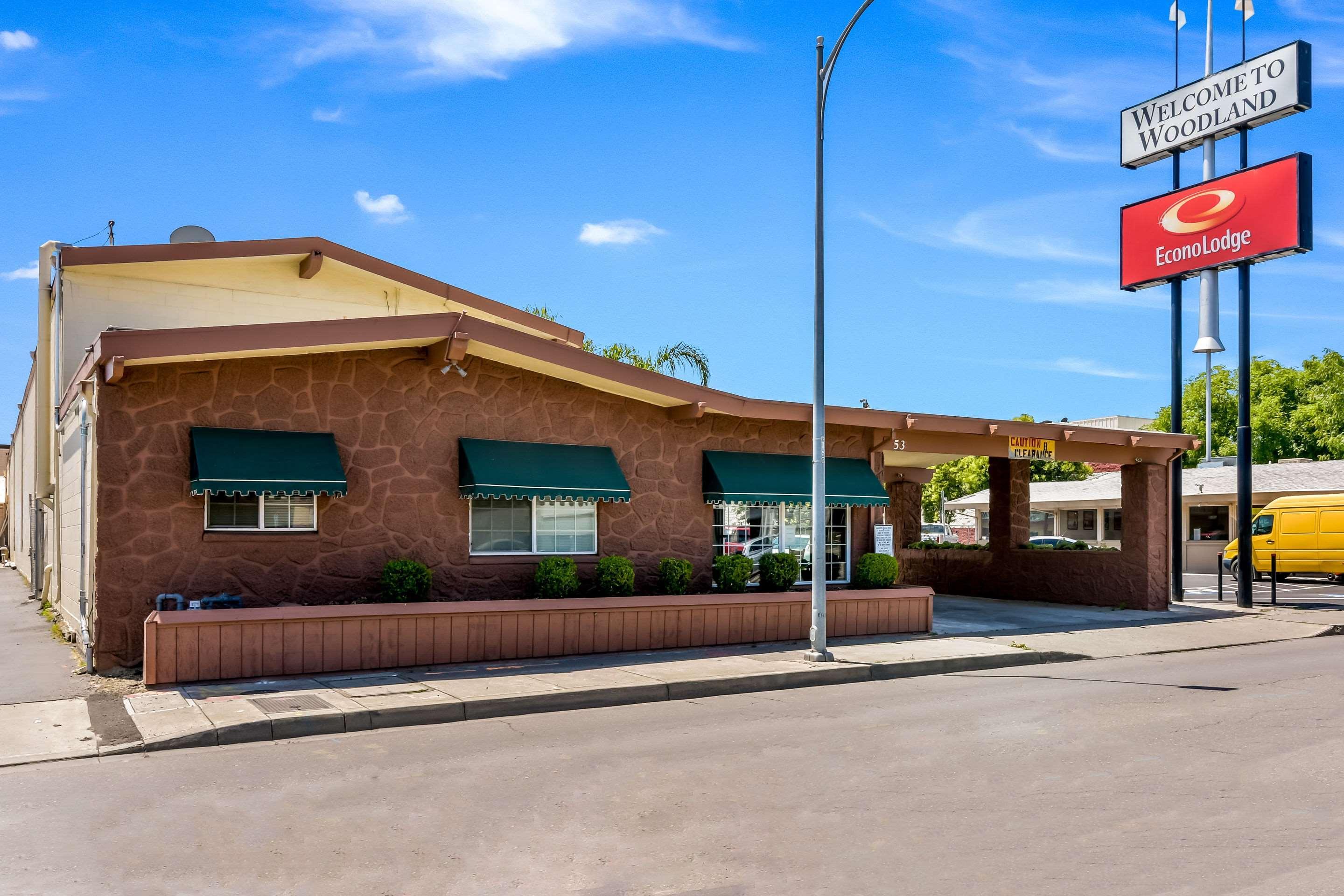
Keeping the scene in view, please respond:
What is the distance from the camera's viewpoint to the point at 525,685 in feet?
38.3

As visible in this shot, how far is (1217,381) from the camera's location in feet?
179

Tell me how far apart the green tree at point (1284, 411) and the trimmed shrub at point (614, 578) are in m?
43.4

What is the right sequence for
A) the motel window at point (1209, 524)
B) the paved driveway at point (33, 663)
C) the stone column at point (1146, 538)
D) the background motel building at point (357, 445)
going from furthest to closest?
the motel window at point (1209, 524) → the stone column at point (1146, 538) → the background motel building at point (357, 445) → the paved driveway at point (33, 663)

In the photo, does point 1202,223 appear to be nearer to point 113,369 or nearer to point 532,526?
point 532,526

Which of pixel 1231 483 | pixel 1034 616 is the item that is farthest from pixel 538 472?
pixel 1231 483

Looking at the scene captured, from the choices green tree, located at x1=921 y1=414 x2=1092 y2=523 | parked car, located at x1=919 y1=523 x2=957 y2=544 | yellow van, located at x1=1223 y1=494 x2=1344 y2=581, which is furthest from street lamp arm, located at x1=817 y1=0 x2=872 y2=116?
parked car, located at x1=919 y1=523 x2=957 y2=544

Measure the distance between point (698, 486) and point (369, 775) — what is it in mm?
9290

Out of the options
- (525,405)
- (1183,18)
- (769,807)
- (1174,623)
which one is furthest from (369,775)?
(1183,18)

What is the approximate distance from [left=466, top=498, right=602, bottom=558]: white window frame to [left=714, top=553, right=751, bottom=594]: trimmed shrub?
192cm

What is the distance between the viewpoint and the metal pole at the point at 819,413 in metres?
14.0

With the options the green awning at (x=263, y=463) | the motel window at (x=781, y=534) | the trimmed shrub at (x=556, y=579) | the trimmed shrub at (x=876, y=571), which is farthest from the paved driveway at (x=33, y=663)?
the trimmed shrub at (x=876, y=571)

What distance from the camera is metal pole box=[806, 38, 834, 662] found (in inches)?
551

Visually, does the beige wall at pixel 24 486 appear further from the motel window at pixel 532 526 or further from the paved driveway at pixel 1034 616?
the paved driveway at pixel 1034 616

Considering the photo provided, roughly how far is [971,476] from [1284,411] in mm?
17434
